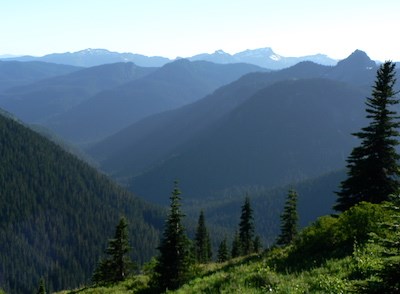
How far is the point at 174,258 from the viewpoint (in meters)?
27.9

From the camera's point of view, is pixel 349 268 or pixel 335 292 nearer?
pixel 335 292

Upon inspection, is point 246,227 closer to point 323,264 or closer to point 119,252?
point 119,252

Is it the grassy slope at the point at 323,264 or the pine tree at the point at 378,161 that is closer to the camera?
the grassy slope at the point at 323,264

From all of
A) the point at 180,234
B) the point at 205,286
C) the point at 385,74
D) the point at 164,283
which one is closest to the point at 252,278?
the point at 205,286

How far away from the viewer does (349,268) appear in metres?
15.0

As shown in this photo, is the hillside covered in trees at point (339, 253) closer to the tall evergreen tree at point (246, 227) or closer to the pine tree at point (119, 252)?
the pine tree at point (119, 252)

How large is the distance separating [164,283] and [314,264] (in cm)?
1276

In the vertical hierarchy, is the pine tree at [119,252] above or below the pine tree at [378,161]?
below

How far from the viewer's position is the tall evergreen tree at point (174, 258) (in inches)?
1049

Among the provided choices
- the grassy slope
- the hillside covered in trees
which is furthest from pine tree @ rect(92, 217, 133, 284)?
the grassy slope

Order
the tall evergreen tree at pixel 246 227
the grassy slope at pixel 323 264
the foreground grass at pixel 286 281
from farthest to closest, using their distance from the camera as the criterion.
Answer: the tall evergreen tree at pixel 246 227
the grassy slope at pixel 323 264
the foreground grass at pixel 286 281

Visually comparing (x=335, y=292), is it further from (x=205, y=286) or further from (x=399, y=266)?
(x=205, y=286)

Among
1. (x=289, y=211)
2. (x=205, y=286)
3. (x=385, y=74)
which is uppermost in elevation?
(x=385, y=74)

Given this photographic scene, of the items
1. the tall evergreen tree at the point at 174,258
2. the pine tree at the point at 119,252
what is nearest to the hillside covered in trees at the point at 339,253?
the tall evergreen tree at the point at 174,258
